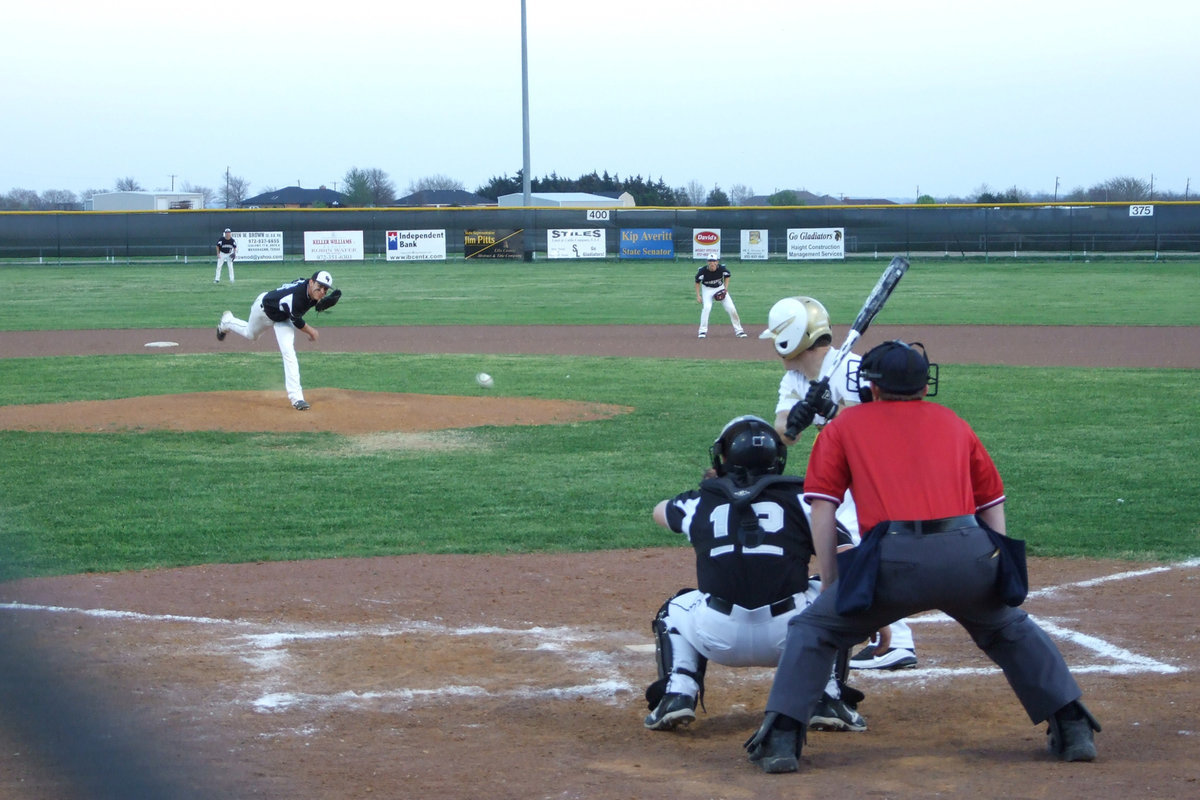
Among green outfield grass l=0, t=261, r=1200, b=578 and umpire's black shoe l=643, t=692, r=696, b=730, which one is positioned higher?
umpire's black shoe l=643, t=692, r=696, b=730

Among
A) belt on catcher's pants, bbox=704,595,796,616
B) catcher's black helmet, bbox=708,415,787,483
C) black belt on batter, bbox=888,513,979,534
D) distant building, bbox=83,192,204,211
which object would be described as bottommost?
belt on catcher's pants, bbox=704,595,796,616

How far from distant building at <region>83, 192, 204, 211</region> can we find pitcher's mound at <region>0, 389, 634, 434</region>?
61407mm

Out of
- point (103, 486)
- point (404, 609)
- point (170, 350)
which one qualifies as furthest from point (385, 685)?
point (170, 350)

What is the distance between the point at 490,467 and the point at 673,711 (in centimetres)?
654

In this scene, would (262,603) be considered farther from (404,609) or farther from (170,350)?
(170,350)

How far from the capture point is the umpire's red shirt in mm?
4219

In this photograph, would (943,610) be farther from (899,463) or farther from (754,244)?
(754,244)

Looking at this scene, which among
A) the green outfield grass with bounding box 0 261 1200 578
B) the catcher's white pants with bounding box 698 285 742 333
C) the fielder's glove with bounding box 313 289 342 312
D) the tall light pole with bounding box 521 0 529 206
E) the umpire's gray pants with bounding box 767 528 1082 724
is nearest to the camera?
the umpire's gray pants with bounding box 767 528 1082 724

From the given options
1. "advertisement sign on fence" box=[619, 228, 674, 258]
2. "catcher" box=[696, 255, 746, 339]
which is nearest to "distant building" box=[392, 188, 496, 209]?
"advertisement sign on fence" box=[619, 228, 674, 258]

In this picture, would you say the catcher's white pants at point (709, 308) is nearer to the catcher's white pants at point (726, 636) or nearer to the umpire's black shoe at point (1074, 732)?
the catcher's white pants at point (726, 636)

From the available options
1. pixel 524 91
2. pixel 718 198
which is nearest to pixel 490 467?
pixel 524 91

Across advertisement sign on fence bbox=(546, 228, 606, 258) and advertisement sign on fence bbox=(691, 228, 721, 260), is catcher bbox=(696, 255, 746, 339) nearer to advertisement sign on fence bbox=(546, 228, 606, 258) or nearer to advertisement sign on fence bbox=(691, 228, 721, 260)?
advertisement sign on fence bbox=(691, 228, 721, 260)

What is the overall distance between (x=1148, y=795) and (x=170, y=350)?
20.2m

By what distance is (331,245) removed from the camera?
164 ft
